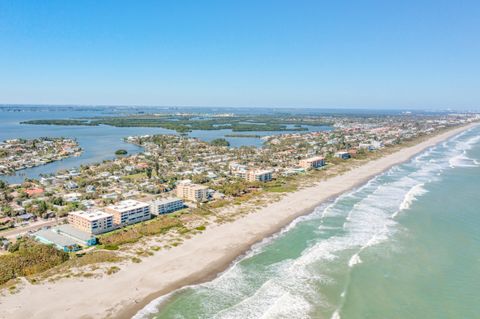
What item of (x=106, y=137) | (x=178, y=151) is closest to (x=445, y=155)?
(x=178, y=151)

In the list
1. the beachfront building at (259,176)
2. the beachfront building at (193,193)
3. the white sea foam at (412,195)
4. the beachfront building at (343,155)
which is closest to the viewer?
the white sea foam at (412,195)

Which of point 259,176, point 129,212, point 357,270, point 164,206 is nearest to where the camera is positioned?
point 357,270

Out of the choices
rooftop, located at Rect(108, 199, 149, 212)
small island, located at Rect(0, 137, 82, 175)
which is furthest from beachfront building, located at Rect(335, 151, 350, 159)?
small island, located at Rect(0, 137, 82, 175)

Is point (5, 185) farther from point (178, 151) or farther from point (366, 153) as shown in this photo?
point (366, 153)

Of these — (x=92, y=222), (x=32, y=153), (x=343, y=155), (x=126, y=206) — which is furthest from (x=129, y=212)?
(x=32, y=153)

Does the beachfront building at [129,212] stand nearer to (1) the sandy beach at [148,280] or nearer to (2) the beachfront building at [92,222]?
(2) the beachfront building at [92,222]

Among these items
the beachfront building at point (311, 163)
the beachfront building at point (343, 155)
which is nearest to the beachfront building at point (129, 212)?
the beachfront building at point (311, 163)

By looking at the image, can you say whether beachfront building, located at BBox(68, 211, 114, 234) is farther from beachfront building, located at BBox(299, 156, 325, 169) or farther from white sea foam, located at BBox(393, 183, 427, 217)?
beachfront building, located at BBox(299, 156, 325, 169)

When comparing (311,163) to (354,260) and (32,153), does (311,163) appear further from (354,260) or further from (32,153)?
(32,153)
